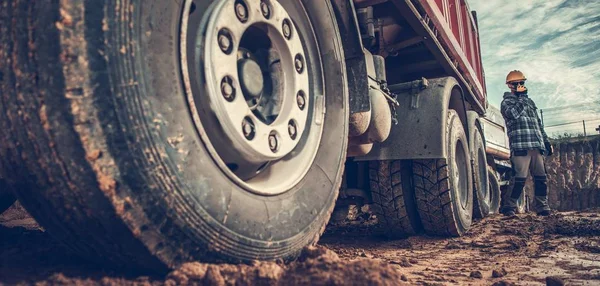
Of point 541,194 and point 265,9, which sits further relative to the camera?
point 541,194

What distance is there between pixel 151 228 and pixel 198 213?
0.12 m

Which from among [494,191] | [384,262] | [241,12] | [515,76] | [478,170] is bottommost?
[384,262]

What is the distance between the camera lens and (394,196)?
3285 mm

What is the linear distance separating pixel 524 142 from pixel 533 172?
25.1 inches

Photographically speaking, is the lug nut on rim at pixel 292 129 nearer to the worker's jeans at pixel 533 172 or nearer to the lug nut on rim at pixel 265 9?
the lug nut on rim at pixel 265 9

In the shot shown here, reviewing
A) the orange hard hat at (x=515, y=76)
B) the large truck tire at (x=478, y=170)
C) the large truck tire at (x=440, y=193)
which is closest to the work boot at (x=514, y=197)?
the orange hard hat at (x=515, y=76)

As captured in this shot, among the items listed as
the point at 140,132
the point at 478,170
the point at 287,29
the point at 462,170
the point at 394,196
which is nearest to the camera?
the point at 140,132

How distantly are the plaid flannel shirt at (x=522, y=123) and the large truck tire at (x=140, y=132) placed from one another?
5885 millimetres

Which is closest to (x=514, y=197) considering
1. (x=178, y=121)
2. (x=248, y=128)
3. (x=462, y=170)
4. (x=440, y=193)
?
(x=462, y=170)

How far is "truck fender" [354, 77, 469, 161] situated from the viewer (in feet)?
10.3

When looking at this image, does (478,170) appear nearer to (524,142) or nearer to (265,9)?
(524,142)

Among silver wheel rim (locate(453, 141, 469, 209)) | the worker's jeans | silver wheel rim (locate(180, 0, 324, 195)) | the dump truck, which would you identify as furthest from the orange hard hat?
silver wheel rim (locate(180, 0, 324, 195))

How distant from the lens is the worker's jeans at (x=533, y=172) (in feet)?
21.6

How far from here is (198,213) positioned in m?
1.17
